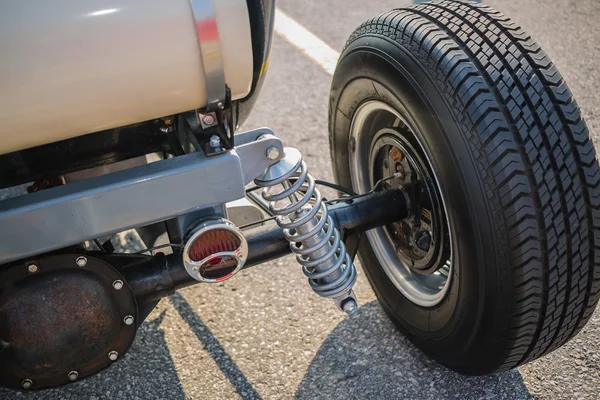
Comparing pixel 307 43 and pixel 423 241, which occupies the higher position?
pixel 423 241

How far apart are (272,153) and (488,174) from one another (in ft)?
1.71

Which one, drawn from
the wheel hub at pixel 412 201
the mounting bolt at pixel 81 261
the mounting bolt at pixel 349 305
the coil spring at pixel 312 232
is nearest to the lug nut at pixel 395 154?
the wheel hub at pixel 412 201

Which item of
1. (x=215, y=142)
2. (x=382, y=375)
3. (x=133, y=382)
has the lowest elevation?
(x=133, y=382)

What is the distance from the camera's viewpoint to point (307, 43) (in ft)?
15.0

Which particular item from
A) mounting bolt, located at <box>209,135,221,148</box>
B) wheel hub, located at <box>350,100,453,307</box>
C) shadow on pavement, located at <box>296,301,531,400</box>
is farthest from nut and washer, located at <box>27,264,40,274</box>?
wheel hub, located at <box>350,100,453,307</box>

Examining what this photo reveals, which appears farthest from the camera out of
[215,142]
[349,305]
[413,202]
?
[413,202]

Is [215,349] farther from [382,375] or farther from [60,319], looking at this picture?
[60,319]

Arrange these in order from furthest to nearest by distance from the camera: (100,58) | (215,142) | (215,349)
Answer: (215,349) < (215,142) < (100,58)

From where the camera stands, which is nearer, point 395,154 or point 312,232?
point 312,232

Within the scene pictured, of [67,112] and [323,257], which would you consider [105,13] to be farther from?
[323,257]

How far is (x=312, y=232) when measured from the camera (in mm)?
1806

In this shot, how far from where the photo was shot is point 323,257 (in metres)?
1.84

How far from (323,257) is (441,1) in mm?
834

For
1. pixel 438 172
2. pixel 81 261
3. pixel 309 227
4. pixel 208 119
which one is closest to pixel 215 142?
pixel 208 119
